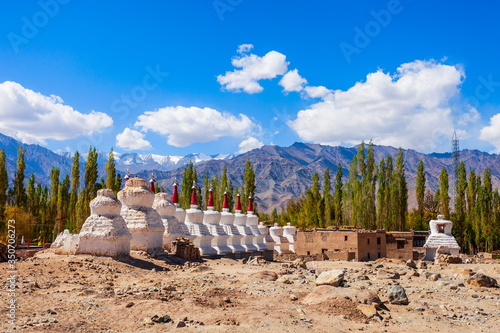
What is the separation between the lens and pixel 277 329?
31.3 feet

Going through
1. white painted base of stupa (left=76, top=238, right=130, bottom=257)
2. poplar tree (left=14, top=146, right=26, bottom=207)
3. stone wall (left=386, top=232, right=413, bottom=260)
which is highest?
poplar tree (left=14, top=146, right=26, bottom=207)

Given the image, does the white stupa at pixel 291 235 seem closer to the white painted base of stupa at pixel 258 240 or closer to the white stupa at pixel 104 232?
the white painted base of stupa at pixel 258 240

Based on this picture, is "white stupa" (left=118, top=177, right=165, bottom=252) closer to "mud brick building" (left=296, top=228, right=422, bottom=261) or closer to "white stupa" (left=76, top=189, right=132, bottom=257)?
"white stupa" (left=76, top=189, right=132, bottom=257)

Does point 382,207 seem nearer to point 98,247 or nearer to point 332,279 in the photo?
point 332,279

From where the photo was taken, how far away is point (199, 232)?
27.1 meters

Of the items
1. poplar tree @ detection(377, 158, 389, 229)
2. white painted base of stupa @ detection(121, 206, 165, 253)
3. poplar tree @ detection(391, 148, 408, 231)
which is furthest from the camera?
poplar tree @ detection(391, 148, 408, 231)

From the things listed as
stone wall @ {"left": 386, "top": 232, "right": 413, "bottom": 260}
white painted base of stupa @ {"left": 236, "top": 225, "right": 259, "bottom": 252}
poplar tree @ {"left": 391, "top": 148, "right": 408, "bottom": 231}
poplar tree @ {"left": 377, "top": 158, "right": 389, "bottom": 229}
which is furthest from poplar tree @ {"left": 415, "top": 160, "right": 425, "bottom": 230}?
white painted base of stupa @ {"left": 236, "top": 225, "right": 259, "bottom": 252}

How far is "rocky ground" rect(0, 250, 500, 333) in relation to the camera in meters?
9.84

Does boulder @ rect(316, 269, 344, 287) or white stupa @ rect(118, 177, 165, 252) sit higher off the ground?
white stupa @ rect(118, 177, 165, 252)

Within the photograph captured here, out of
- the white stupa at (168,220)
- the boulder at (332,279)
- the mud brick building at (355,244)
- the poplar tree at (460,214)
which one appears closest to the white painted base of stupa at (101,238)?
the white stupa at (168,220)

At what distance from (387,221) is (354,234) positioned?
55.2 ft

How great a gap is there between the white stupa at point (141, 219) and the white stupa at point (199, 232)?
4.82 m

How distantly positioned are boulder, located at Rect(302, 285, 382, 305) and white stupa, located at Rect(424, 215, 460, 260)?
81.5ft

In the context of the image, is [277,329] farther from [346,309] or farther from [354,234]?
[354,234]
